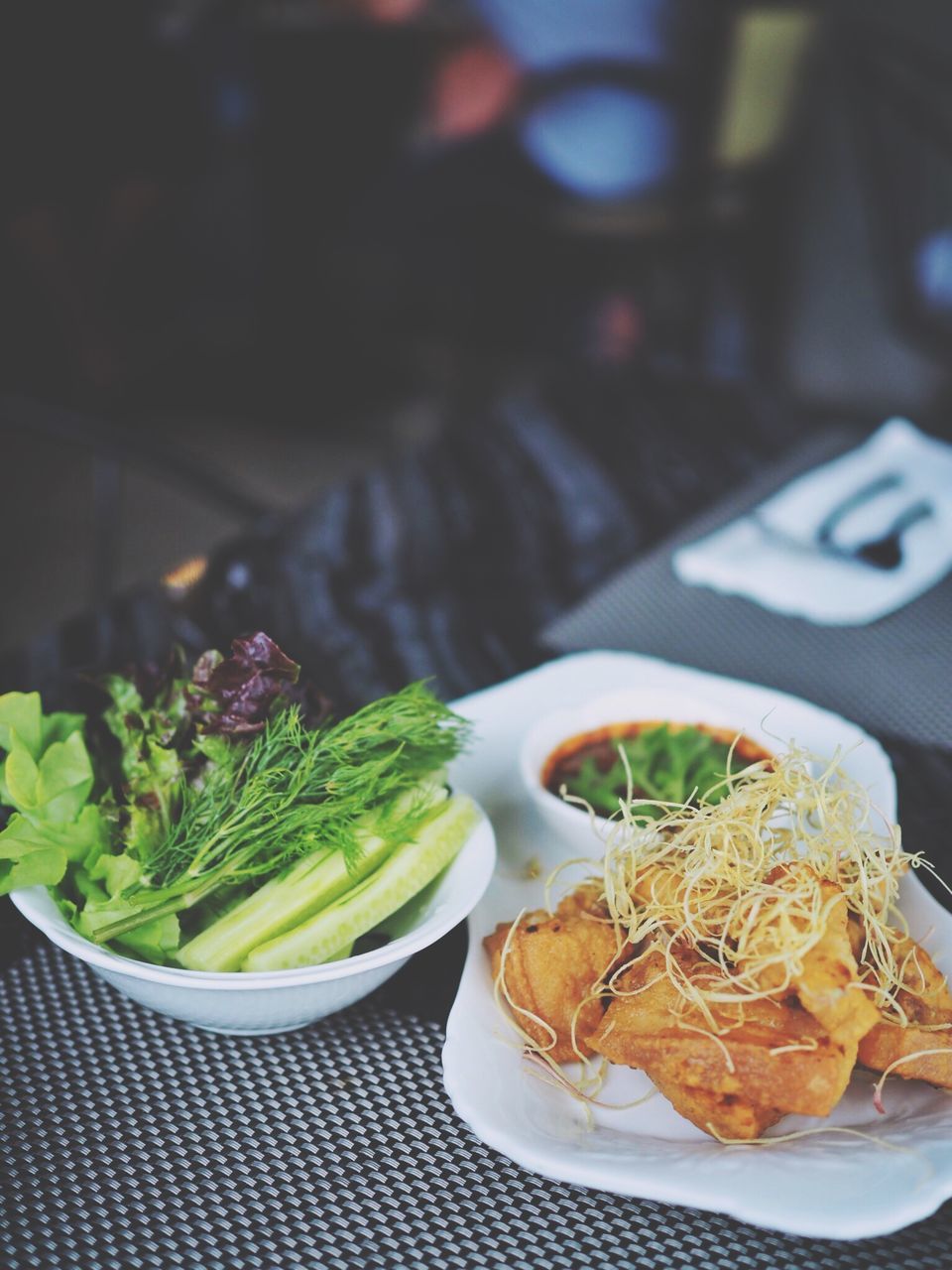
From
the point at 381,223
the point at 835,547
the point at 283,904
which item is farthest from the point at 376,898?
the point at 381,223

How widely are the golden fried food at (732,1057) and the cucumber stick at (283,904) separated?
22 centimetres

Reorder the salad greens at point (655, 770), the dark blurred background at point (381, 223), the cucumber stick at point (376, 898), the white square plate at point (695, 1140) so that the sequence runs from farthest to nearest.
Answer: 1. the dark blurred background at point (381, 223)
2. the salad greens at point (655, 770)
3. the cucumber stick at point (376, 898)
4. the white square plate at point (695, 1140)

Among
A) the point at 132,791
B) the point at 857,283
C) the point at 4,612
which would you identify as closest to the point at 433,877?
the point at 132,791

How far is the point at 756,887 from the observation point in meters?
0.81

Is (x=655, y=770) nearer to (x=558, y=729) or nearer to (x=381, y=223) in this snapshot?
(x=558, y=729)

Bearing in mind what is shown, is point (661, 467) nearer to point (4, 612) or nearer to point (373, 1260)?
point (373, 1260)

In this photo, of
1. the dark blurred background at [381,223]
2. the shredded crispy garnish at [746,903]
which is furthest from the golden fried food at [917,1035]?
the dark blurred background at [381,223]

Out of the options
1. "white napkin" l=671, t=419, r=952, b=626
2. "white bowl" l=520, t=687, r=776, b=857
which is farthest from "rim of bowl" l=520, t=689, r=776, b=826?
"white napkin" l=671, t=419, r=952, b=626

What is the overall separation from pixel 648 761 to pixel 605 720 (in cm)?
10

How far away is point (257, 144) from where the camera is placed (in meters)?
5.87

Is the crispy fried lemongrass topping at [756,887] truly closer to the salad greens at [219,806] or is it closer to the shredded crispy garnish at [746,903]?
the shredded crispy garnish at [746,903]

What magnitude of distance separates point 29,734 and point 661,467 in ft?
4.22

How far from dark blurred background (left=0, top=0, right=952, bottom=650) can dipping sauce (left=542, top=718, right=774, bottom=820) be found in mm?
3052

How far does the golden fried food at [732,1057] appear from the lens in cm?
74
